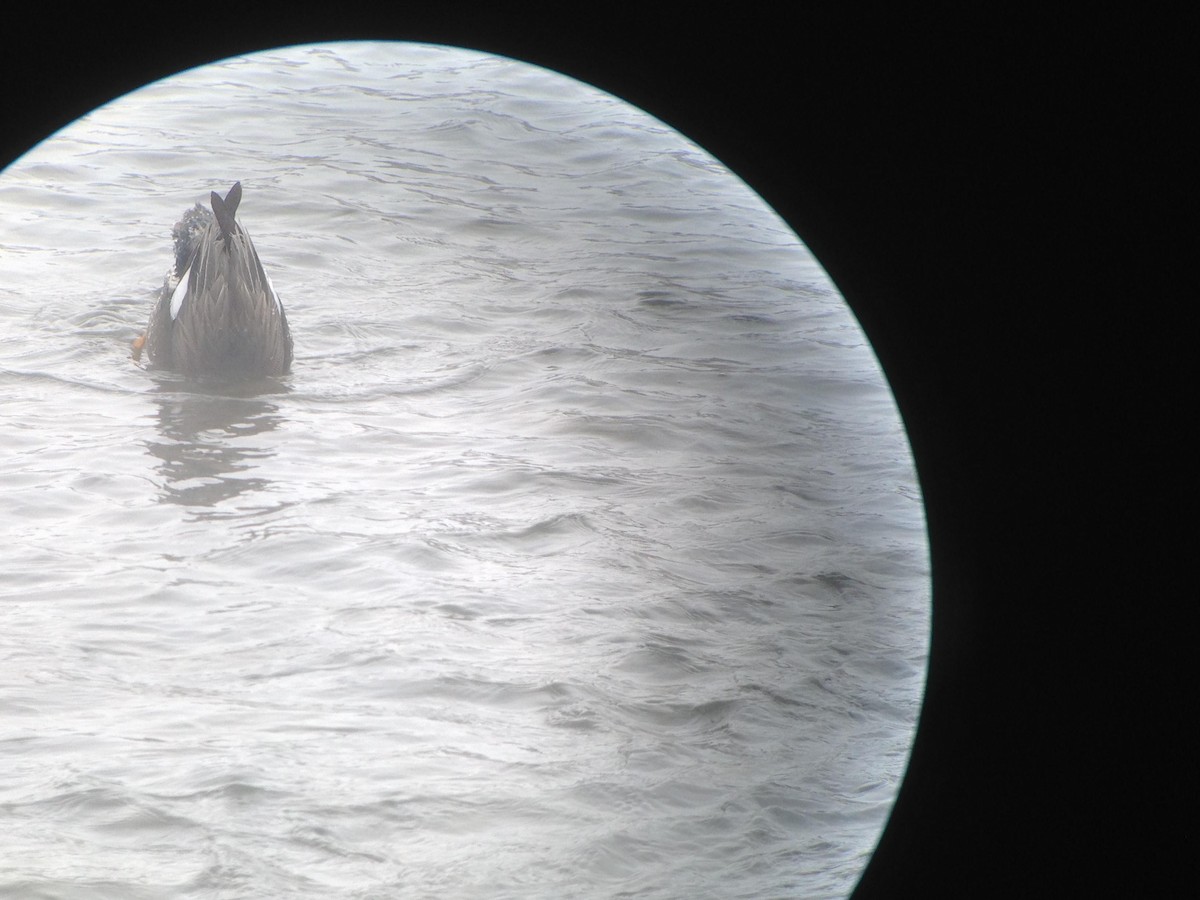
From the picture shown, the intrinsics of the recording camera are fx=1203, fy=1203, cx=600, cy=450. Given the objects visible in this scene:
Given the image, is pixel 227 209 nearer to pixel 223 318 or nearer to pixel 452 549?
pixel 223 318

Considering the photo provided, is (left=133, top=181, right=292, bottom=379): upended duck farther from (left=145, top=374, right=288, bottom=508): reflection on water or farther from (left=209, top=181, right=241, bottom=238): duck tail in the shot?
(left=145, top=374, right=288, bottom=508): reflection on water

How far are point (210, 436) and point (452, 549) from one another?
201 centimetres

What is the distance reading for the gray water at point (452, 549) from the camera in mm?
3229

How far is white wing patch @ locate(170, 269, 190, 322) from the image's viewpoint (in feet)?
23.6

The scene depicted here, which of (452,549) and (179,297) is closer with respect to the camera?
(452,549)

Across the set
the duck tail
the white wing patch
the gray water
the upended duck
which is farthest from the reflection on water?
the duck tail

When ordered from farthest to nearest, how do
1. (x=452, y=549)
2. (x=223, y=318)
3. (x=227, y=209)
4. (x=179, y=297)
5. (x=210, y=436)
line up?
(x=179, y=297) → (x=223, y=318) → (x=227, y=209) → (x=210, y=436) → (x=452, y=549)

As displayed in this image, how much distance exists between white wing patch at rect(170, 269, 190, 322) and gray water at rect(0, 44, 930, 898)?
404mm

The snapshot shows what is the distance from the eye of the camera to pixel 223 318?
712 centimetres

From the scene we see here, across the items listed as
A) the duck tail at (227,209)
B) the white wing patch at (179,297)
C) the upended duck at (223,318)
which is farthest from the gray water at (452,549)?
the duck tail at (227,209)

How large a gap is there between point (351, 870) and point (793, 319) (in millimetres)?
5804

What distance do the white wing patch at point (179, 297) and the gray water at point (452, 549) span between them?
0.40 m

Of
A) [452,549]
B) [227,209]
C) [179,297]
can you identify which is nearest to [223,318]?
[179,297]

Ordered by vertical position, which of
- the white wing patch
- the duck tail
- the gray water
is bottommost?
the gray water
